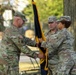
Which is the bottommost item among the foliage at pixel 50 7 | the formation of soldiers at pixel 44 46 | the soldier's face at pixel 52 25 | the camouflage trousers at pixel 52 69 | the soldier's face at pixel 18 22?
the foliage at pixel 50 7

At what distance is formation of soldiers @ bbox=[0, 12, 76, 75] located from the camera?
23.1 ft

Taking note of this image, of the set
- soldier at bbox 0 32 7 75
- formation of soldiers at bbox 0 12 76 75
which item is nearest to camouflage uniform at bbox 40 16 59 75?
formation of soldiers at bbox 0 12 76 75

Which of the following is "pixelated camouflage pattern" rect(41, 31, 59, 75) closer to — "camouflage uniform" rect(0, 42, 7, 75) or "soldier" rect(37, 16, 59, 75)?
"soldier" rect(37, 16, 59, 75)

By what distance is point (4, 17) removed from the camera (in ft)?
83.8

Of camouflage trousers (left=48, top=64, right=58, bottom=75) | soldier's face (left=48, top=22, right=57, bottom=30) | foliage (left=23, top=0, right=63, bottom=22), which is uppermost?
soldier's face (left=48, top=22, right=57, bottom=30)

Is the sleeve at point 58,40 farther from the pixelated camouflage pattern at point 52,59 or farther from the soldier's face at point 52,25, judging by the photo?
the soldier's face at point 52,25

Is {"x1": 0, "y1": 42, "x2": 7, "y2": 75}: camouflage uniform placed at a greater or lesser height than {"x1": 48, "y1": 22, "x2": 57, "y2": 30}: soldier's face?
lesser

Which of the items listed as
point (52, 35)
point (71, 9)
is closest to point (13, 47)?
point (52, 35)

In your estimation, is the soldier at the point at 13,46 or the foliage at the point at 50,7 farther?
the foliage at the point at 50,7

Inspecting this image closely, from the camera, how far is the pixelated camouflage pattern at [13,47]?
23.0 feet

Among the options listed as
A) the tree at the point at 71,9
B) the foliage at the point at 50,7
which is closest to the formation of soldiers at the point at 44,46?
the tree at the point at 71,9

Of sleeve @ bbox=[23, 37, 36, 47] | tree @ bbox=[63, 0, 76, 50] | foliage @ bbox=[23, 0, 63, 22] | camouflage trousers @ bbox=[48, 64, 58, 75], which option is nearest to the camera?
sleeve @ bbox=[23, 37, 36, 47]

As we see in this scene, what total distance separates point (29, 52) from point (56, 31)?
612 millimetres

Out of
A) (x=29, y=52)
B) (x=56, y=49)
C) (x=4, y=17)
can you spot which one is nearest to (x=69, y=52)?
Result: (x=56, y=49)
